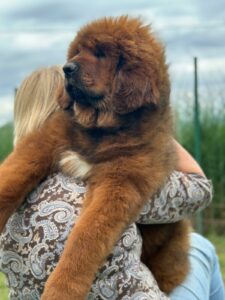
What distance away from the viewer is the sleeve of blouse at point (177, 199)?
3674mm

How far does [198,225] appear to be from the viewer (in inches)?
429

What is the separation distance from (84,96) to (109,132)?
22 centimetres

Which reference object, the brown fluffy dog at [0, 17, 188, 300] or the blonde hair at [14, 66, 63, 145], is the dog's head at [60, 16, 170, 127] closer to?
the brown fluffy dog at [0, 17, 188, 300]

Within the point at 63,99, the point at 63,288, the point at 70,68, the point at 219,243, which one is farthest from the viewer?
the point at 219,243

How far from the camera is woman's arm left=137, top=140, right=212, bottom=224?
3.68 meters

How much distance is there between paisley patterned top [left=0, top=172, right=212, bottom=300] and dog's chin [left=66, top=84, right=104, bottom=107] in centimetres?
36

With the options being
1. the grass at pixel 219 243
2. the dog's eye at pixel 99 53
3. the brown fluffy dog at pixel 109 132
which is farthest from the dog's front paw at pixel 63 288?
the grass at pixel 219 243

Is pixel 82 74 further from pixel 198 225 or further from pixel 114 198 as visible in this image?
pixel 198 225

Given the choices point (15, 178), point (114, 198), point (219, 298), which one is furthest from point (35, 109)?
point (219, 298)

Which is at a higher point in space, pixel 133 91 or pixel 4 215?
pixel 133 91

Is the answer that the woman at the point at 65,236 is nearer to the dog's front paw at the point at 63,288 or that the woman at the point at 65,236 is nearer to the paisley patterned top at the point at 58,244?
the paisley patterned top at the point at 58,244

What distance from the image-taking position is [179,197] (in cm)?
378

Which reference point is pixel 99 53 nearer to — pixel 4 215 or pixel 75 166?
pixel 75 166

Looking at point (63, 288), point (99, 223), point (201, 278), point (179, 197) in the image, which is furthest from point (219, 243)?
point (63, 288)
